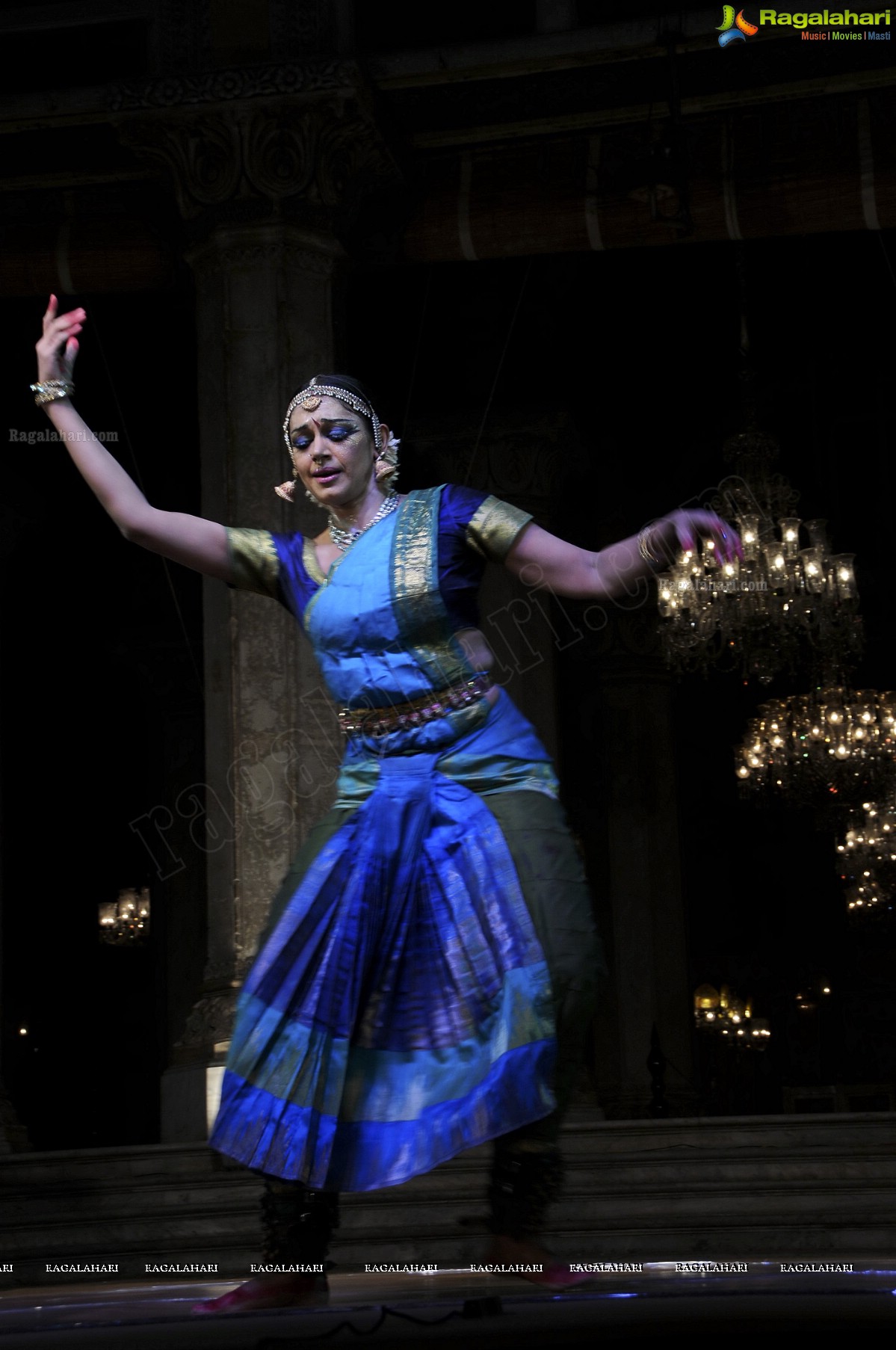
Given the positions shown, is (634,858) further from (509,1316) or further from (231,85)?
(509,1316)

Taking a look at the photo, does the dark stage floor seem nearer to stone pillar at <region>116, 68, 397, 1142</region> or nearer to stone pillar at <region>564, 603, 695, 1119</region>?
stone pillar at <region>116, 68, 397, 1142</region>

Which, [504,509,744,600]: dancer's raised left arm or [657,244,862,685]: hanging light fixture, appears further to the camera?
[657,244,862,685]: hanging light fixture

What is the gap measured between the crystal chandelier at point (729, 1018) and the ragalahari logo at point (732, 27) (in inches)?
544

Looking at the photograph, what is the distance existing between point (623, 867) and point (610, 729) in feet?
3.53

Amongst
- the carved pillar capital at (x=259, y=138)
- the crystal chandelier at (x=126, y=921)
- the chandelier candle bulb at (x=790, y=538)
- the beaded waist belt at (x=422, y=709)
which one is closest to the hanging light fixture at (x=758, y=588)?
the chandelier candle bulb at (x=790, y=538)

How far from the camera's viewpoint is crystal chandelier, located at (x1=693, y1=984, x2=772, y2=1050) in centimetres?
1891

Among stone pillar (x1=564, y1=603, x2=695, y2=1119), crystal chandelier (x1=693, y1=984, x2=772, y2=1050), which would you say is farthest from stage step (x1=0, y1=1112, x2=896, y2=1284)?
crystal chandelier (x1=693, y1=984, x2=772, y2=1050)

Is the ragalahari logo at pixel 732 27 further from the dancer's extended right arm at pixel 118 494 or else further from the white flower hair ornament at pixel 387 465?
the dancer's extended right arm at pixel 118 494

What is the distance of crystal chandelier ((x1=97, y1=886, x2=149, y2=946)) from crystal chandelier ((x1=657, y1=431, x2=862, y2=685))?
265 inches

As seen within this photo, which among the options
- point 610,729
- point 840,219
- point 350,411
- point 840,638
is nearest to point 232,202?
point 840,219

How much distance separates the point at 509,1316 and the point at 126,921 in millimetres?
12535

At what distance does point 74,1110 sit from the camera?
56.3 ft

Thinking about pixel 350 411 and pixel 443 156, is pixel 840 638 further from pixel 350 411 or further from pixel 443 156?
pixel 350 411

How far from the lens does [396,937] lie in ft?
9.52
